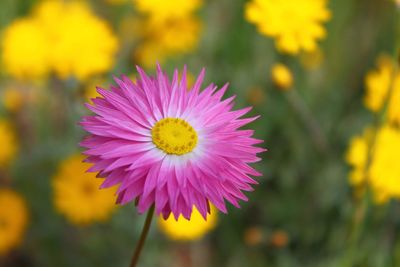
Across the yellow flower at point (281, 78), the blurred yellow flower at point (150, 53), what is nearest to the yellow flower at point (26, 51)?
the blurred yellow flower at point (150, 53)

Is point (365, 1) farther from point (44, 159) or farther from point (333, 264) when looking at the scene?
point (44, 159)

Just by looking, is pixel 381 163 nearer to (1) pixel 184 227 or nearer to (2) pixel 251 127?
(2) pixel 251 127

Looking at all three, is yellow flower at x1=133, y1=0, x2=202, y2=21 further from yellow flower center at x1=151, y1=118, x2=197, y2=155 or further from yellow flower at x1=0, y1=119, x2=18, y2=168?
yellow flower center at x1=151, y1=118, x2=197, y2=155

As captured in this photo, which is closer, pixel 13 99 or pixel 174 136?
pixel 174 136

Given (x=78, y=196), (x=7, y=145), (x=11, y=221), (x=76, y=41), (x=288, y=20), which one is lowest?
(x=11, y=221)

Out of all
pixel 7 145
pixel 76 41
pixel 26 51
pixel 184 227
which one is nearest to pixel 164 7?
pixel 76 41

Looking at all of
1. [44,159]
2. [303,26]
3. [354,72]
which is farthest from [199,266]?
[354,72]

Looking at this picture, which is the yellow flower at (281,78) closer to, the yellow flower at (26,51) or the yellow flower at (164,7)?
the yellow flower at (164,7)
